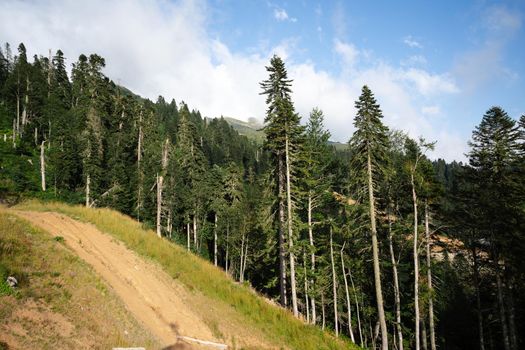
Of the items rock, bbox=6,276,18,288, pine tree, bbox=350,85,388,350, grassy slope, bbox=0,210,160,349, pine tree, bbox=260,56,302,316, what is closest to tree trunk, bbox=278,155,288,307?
pine tree, bbox=260,56,302,316

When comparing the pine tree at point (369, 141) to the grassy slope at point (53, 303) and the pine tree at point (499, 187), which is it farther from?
the grassy slope at point (53, 303)

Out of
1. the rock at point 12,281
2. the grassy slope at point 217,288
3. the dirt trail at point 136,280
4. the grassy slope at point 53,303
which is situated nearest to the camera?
the grassy slope at point 53,303

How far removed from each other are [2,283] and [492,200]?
86.8 feet

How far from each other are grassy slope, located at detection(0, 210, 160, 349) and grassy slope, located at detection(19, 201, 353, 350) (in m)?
5.69

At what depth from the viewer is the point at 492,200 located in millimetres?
22000

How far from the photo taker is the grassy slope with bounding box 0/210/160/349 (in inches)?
306

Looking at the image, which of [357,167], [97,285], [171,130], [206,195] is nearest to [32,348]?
[97,285]

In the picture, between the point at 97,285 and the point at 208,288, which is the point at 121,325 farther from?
the point at 208,288

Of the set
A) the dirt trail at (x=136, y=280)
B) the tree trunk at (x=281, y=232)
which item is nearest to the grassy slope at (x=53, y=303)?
the dirt trail at (x=136, y=280)

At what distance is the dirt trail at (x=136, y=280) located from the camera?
509 inches

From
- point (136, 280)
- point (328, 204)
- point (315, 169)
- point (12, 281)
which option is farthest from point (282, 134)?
point (12, 281)

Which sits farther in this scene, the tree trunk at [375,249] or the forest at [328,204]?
the forest at [328,204]

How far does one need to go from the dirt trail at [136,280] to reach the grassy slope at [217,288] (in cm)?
99

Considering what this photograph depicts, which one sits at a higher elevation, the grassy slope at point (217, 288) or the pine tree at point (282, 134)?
the pine tree at point (282, 134)
